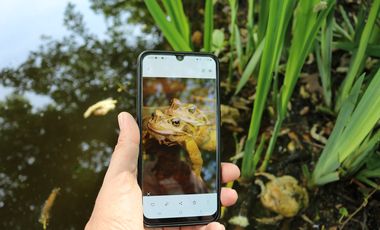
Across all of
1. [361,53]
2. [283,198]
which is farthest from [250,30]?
[283,198]

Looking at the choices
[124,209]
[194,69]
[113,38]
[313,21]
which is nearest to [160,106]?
[194,69]

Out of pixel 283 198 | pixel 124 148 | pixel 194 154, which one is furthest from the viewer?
pixel 283 198

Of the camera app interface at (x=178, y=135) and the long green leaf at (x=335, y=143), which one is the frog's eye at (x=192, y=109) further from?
the long green leaf at (x=335, y=143)

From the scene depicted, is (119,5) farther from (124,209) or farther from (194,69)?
(124,209)

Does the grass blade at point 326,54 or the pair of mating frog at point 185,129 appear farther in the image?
the grass blade at point 326,54

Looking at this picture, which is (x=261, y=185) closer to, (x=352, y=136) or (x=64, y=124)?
(x=352, y=136)

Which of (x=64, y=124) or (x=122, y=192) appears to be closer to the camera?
(x=122, y=192)

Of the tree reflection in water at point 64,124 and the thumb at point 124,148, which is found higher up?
the thumb at point 124,148

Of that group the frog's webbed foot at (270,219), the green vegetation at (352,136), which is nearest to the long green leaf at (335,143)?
the green vegetation at (352,136)
